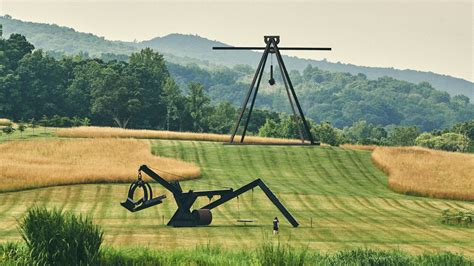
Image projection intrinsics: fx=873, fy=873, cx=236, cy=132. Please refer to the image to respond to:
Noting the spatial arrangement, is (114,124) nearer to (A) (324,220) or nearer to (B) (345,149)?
(B) (345,149)

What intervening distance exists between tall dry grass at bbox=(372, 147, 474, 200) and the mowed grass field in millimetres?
1195

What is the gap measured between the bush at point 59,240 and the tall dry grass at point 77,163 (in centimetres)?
3122

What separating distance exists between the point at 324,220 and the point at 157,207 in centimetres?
A: 1043

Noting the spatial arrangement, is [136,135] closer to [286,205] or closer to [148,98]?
[286,205]

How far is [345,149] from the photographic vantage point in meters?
85.2

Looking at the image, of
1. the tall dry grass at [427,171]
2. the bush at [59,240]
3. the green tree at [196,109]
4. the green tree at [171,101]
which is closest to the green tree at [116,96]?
the green tree at [171,101]

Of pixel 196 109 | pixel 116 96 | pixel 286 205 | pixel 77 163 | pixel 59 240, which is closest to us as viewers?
pixel 59 240

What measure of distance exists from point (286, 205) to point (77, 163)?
66.6 feet

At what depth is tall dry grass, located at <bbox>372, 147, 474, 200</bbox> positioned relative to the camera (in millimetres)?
66188

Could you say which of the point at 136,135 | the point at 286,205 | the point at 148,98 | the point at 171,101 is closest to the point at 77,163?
the point at 286,205

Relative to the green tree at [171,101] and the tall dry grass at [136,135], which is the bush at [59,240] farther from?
the green tree at [171,101]

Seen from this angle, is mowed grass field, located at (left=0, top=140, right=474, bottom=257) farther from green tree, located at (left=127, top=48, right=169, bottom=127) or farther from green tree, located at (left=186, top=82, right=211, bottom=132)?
green tree, located at (left=186, top=82, right=211, bottom=132)

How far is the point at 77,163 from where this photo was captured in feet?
226

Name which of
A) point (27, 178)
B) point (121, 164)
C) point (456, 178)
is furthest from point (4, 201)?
point (456, 178)
